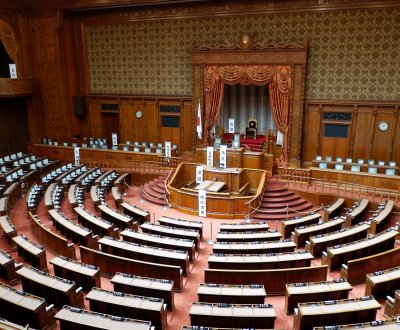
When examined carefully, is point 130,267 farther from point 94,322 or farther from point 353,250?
point 353,250

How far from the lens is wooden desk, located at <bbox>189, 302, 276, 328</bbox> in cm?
526

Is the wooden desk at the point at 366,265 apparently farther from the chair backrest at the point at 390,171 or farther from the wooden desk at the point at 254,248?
the chair backrest at the point at 390,171

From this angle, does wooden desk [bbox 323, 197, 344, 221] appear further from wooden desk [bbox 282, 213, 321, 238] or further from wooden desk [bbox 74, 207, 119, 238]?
wooden desk [bbox 74, 207, 119, 238]

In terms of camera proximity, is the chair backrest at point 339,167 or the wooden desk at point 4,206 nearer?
the wooden desk at point 4,206

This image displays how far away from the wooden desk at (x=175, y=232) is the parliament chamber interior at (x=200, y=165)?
0.06 metres

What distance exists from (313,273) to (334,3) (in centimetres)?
1045

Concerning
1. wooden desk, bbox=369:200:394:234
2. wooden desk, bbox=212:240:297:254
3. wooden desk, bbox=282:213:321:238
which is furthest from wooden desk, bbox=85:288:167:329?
wooden desk, bbox=369:200:394:234

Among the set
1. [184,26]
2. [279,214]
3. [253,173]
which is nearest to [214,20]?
[184,26]

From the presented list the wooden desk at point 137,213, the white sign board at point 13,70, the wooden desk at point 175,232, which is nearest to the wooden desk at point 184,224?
the wooden desk at point 175,232

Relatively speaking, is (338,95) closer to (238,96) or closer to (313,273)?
(238,96)

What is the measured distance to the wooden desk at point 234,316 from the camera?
526 cm

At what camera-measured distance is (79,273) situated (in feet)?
21.4

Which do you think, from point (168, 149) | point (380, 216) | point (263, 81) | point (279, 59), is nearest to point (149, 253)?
point (380, 216)

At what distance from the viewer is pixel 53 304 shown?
6.03 metres
